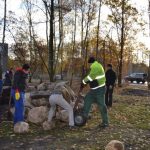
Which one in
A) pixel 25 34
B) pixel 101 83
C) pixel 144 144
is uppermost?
pixel 25 34

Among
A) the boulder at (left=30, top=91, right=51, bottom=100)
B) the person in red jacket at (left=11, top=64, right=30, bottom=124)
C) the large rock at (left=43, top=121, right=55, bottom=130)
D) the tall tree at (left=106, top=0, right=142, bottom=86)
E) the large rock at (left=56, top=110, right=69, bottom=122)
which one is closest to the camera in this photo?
the large rock at (left=43, top=121, right=55, bottom=130)

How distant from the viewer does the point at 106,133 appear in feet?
39.9

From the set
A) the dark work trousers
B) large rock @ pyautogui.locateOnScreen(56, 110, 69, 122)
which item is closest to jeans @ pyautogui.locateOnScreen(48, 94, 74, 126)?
large rock @ pyautogui.locateOnScreen(56, 110, 69, 122)

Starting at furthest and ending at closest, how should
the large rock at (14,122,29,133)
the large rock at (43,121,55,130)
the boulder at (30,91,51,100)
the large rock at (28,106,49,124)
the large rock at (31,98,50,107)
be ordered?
1. the boulder at (30,91,51,100)
2. the large rock at (31,98,50,107)
3. the large rock at (28,106,49,124)
4. the large rock at (43,121,55,130)
5. the large rock at (14,122,29,133)

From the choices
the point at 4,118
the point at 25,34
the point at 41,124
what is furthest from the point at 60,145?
the point at 25,34

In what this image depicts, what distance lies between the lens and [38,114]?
45.3 feet

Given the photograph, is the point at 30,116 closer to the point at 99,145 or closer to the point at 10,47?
the point at 99,145

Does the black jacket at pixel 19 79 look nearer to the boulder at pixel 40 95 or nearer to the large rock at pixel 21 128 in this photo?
the large rock at pixel 21 128

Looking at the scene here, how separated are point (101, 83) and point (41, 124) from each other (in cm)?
232

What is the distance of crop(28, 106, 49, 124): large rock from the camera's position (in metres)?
13.7

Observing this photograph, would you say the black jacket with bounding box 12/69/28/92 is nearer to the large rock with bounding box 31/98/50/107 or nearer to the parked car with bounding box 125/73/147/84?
the large rock with bounding box 31/98/50/107

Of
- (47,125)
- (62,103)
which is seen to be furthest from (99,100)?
(47,125)

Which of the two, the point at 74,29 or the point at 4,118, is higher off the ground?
the point at 74,29

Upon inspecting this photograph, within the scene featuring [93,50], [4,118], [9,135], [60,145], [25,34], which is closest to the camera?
[60,145]
